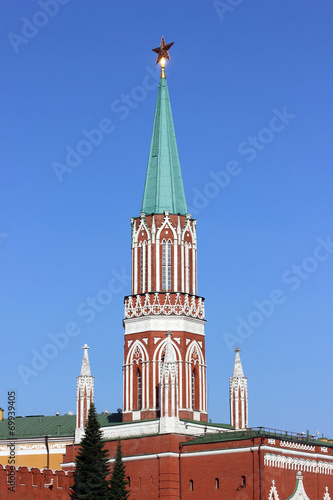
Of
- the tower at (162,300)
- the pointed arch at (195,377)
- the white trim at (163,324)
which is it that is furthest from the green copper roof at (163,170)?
the pointed arch at (195,377)

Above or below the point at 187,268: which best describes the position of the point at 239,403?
below

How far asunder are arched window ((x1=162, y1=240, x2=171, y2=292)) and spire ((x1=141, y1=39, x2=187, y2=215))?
104 inches

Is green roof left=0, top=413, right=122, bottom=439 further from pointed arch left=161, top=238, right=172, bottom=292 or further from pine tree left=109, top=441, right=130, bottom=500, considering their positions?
pointed arch left=161, top=238, right=172, bottom=292

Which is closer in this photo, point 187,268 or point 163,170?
point 187,268

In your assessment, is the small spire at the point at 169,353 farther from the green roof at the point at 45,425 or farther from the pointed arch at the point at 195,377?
the green roof at the point at 45,425

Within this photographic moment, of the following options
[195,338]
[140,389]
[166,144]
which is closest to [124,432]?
[140,389]

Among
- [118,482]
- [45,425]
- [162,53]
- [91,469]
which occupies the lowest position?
[118,482]

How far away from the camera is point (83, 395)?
3113 inches

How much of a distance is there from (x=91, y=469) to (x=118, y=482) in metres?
2.05

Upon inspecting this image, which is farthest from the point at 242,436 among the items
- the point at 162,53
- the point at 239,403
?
the point at 162,53

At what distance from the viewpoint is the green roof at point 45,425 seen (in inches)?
3346

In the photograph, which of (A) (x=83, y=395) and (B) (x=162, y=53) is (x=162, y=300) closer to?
(A) (x=83, y=395)

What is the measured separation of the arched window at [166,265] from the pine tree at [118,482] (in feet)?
46.2

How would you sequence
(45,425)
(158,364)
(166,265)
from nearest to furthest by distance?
1. (158,364)
2. (166,265)
3. (45,425)
